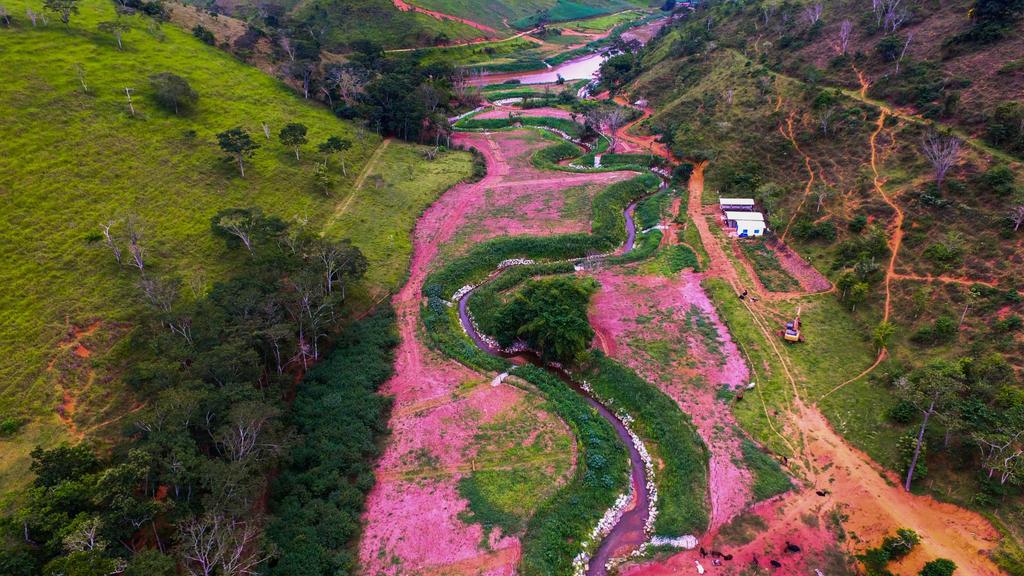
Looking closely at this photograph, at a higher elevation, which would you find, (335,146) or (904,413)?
(904,413)

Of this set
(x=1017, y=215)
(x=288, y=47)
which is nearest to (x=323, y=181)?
(x=288, y=47)

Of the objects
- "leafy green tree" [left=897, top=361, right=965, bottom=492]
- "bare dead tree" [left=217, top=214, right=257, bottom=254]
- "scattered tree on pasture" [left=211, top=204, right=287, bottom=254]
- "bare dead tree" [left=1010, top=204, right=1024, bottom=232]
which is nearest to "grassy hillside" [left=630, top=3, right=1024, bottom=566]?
"bare dead tree" [left=1010, top=204, right=1024, bottom=232]

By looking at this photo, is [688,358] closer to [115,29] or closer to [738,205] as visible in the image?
[738,205]

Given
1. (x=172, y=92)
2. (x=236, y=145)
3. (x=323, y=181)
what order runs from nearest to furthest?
1. (x=236, y=145)
2. (x=172, y=92)
3. (x=323, y=181)

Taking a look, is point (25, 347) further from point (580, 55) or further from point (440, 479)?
point (580, 55)

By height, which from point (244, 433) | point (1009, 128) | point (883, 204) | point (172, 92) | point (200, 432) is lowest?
point (200, 432)

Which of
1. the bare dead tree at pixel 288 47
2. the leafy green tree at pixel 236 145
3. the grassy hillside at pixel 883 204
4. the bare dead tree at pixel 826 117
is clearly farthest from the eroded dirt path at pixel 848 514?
the bare dead tree at pixel 288 47

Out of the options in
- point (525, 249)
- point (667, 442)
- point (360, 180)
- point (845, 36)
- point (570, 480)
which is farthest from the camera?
point (845, 36)

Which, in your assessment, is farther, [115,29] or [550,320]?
[115,29]
